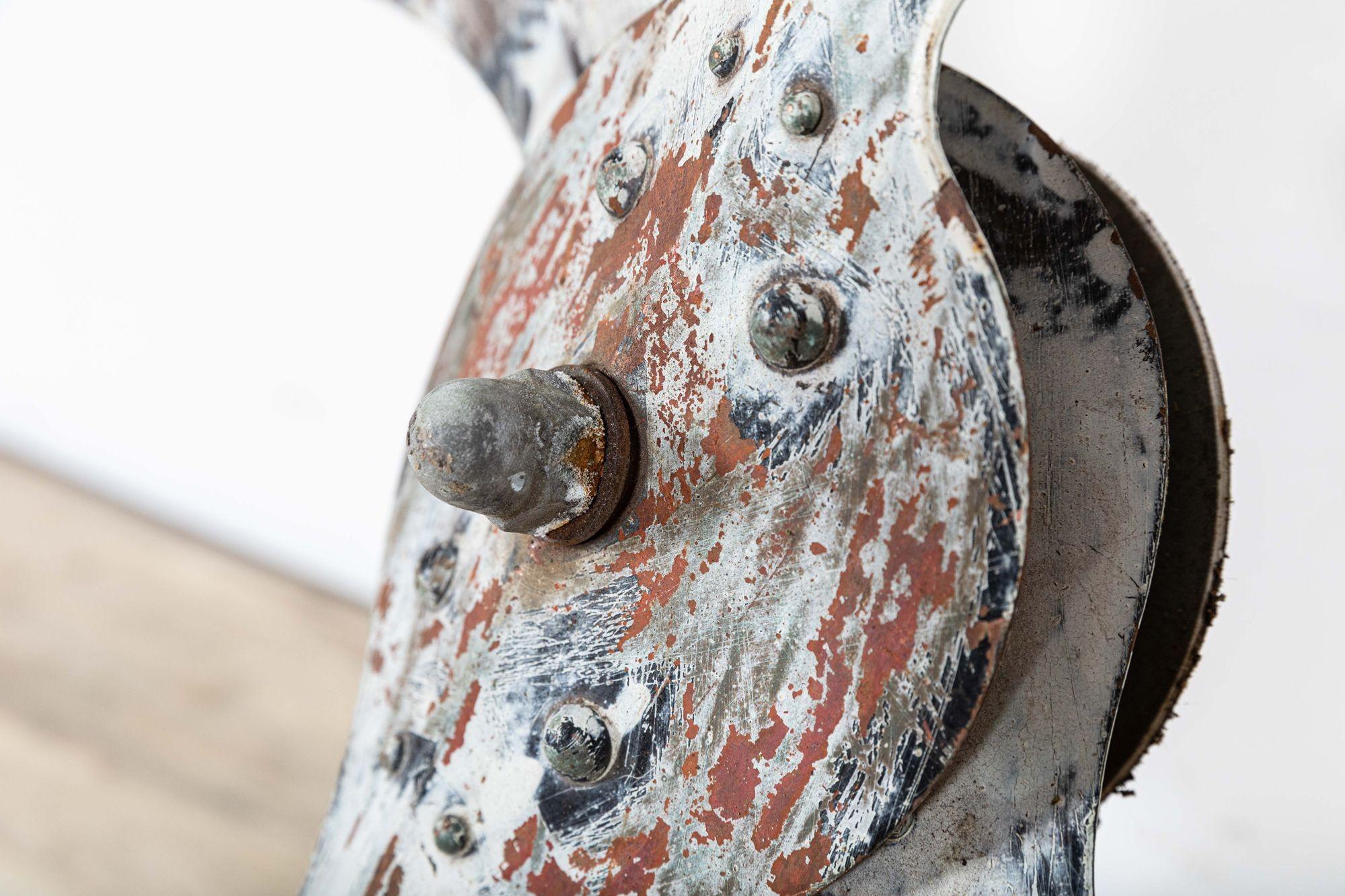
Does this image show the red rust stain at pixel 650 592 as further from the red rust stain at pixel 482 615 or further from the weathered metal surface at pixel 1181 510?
the weathered metal surface at pixel 1181 510

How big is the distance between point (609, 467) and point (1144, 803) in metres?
0.55

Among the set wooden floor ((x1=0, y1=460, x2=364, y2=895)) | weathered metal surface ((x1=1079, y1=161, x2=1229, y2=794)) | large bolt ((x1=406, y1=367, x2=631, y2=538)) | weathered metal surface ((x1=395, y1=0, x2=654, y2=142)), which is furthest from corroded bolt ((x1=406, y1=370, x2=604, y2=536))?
wooden floor ((x1=0, y1=460, x2=364, y2=895))

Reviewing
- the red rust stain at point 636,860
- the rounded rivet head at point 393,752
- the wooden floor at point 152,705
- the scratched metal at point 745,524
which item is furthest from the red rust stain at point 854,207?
the wooden floor at point 152,705

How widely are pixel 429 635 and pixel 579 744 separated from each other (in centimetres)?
14

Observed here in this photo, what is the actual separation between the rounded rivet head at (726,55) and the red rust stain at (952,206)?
117 millimetres

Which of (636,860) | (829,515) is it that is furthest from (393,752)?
(829,515)

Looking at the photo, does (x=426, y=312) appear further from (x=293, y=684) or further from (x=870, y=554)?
(x=870, y=554)

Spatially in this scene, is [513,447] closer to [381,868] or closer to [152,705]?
[381,868]

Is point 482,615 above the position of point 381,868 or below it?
above

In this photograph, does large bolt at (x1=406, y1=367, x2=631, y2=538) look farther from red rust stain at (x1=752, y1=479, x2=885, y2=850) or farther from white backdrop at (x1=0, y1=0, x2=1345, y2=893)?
white backdrop at (x1=0, y1=0, x2=1345, y2=893)

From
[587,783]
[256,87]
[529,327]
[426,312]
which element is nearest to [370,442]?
[426,312]

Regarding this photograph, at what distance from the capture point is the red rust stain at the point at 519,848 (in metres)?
0.46

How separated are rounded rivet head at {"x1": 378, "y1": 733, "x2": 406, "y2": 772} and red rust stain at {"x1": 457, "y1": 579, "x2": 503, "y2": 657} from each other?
0.19ft

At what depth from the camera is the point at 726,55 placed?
423 millimetres
